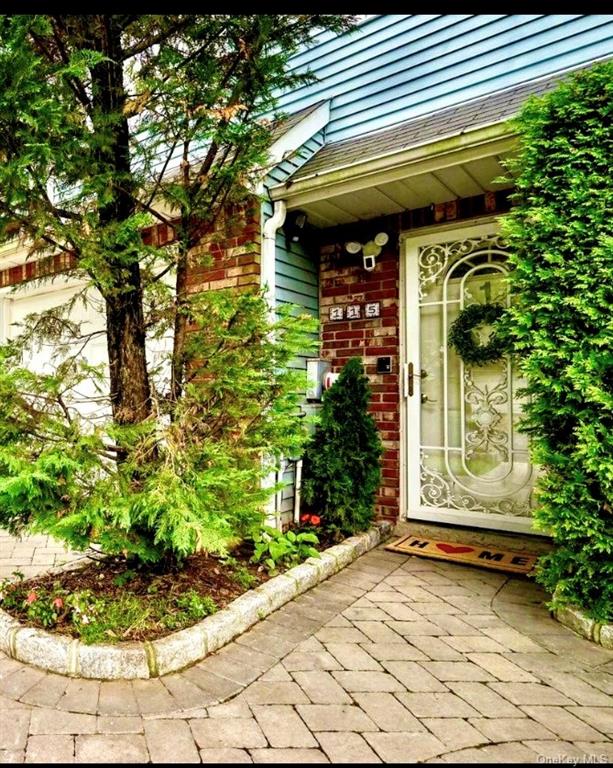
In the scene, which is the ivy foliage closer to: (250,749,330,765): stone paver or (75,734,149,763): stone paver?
(250,749,330,765): stone paver

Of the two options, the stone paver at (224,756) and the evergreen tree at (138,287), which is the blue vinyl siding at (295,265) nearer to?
the evergreen tree at (138,287)

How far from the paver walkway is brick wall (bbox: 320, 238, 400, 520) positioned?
1491 millimetres

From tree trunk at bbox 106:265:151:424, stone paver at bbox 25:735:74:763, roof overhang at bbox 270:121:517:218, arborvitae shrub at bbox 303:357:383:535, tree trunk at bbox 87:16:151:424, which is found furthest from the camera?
arborvitae shrub at bbox 303:357:383:535

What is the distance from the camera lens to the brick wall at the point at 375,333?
4082mm

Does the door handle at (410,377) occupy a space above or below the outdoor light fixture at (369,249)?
below

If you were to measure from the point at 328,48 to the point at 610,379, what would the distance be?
4.15 meters

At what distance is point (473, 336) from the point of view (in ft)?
12.4

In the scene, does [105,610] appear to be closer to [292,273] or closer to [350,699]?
[350,699]

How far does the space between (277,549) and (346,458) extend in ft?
2.97

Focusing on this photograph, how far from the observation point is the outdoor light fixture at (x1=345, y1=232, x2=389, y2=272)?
4.05 meters

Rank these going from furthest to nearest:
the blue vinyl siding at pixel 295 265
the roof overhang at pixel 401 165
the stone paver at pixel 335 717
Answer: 1. the blue vinyl siding at pixel 295 265
2. the roof overhang at pixel 401 165
3. the stone paver at pixel 335 717

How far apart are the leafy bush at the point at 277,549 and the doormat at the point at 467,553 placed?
79cm

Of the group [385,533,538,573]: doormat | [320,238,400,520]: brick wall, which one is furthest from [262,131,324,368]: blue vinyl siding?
[385,533,538,573]: doormat

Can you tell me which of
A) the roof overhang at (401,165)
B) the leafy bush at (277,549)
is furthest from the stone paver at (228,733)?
the roof overhang at (401,165)
